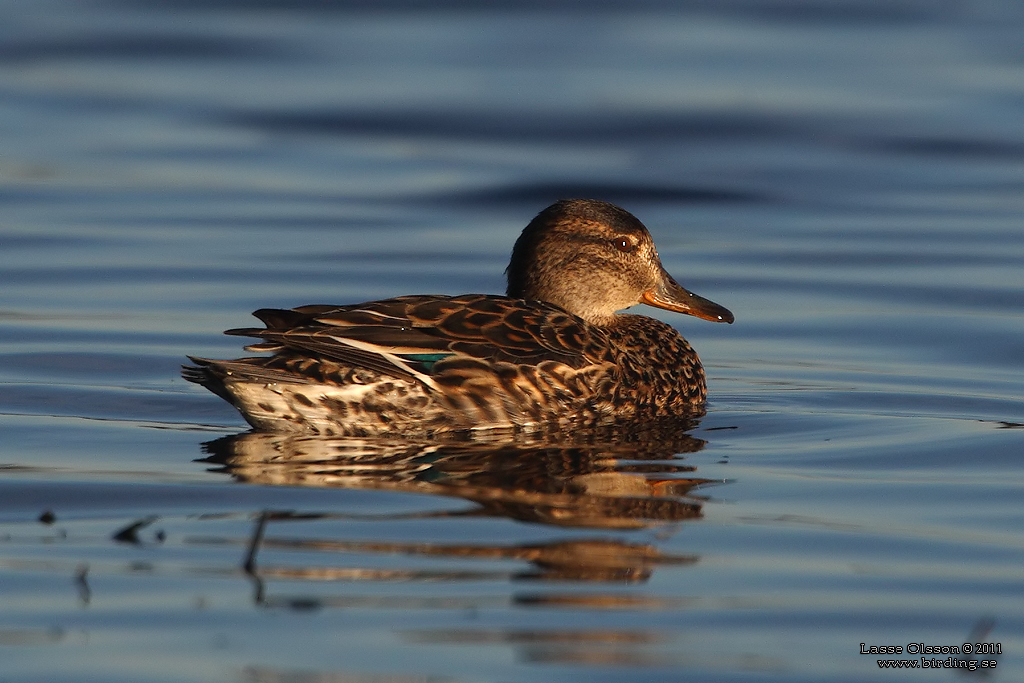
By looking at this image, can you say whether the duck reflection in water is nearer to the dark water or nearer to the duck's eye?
the dark water

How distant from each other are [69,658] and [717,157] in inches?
538

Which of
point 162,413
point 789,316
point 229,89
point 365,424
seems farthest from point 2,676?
point 229,89

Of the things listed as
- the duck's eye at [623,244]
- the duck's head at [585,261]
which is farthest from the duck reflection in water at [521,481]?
the duck's eye at [623,244]

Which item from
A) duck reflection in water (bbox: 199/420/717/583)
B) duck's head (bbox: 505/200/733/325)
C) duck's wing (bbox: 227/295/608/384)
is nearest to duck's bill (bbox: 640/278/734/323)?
duck's head (bbox: 505/200/733/325)

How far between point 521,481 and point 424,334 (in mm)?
1172

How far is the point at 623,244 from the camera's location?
9570mm

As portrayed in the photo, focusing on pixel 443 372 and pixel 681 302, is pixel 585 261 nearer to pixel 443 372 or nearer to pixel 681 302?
pixel 681 302

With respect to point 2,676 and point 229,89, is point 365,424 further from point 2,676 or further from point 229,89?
point 229,89

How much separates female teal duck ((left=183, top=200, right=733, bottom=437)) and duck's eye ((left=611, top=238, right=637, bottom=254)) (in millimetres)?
541

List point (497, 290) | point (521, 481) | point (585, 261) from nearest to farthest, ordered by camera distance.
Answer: point (521, 481) → point (585, 261) → point (497, 290)

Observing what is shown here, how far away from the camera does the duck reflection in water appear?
5902 millimetres

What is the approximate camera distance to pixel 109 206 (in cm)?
1536

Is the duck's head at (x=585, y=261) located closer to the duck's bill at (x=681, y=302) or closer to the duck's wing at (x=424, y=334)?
the duck's bill at (x=681, y=302)

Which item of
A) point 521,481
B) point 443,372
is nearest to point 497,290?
point 443,372
